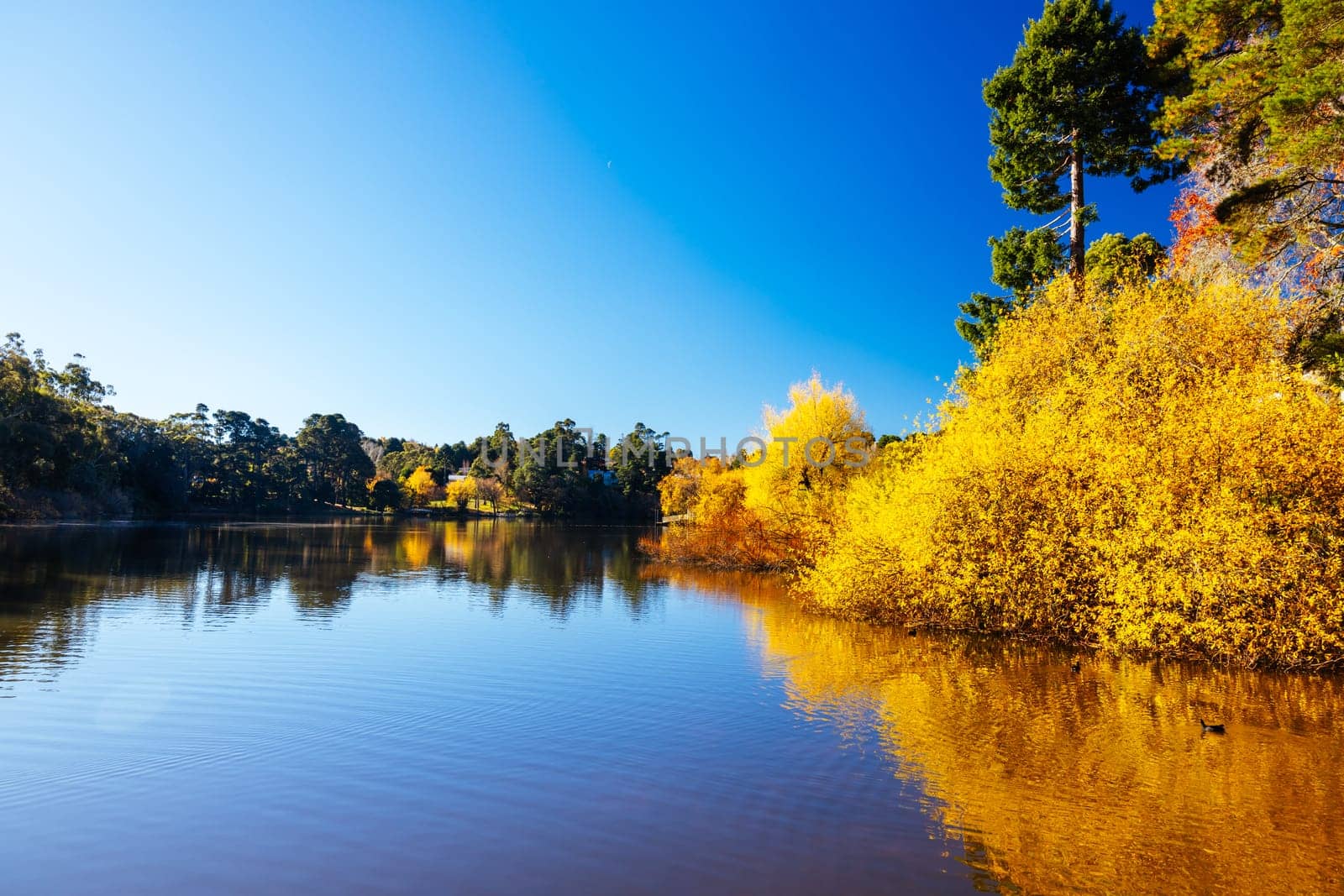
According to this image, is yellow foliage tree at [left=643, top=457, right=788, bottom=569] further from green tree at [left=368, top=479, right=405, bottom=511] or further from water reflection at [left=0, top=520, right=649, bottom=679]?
green tree at [left=368, top=479, right=405, bottom=511]

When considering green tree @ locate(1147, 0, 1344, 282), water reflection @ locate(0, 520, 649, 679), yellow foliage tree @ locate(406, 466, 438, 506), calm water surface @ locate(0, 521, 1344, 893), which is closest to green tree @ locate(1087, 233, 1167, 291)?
green tree @ locate(1147, 0, 1344, 282)

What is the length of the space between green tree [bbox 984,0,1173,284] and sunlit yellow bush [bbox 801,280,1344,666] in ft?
14.1

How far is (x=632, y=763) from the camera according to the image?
8930mm

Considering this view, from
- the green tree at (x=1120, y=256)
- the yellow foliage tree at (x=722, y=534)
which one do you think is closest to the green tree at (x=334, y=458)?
the yellow foliage tree at (x=722, y=534)

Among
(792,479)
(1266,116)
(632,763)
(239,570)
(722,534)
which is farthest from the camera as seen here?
(722,534)

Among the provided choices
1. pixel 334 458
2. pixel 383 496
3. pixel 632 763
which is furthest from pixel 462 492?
pixel 632 763

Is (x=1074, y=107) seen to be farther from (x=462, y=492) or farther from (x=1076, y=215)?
(x=462, y=492)

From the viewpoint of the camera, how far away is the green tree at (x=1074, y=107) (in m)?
20.0

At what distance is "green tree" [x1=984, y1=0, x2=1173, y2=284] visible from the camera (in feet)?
65.5

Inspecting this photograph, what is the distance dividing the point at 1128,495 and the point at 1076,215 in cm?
1018

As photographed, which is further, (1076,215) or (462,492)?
(462,492)

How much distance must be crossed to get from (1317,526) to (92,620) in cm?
2374

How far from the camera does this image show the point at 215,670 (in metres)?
12.9

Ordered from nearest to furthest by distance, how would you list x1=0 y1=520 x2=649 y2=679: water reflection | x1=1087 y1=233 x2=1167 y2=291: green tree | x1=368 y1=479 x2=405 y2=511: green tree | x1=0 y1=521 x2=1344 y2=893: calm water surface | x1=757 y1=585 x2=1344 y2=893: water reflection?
x1=0 y1=521 x2=1344 y2=893: calm water surface, x1=757 y1=585 x2=1344 y2=893: water reflection, x1=0 y1=520 x2=649 y2=679: water reflection, x1=1087 y1=233 x2=1167 y2=291: green tree, x1=368 y1=479 x2=405 y2=511: green tree
